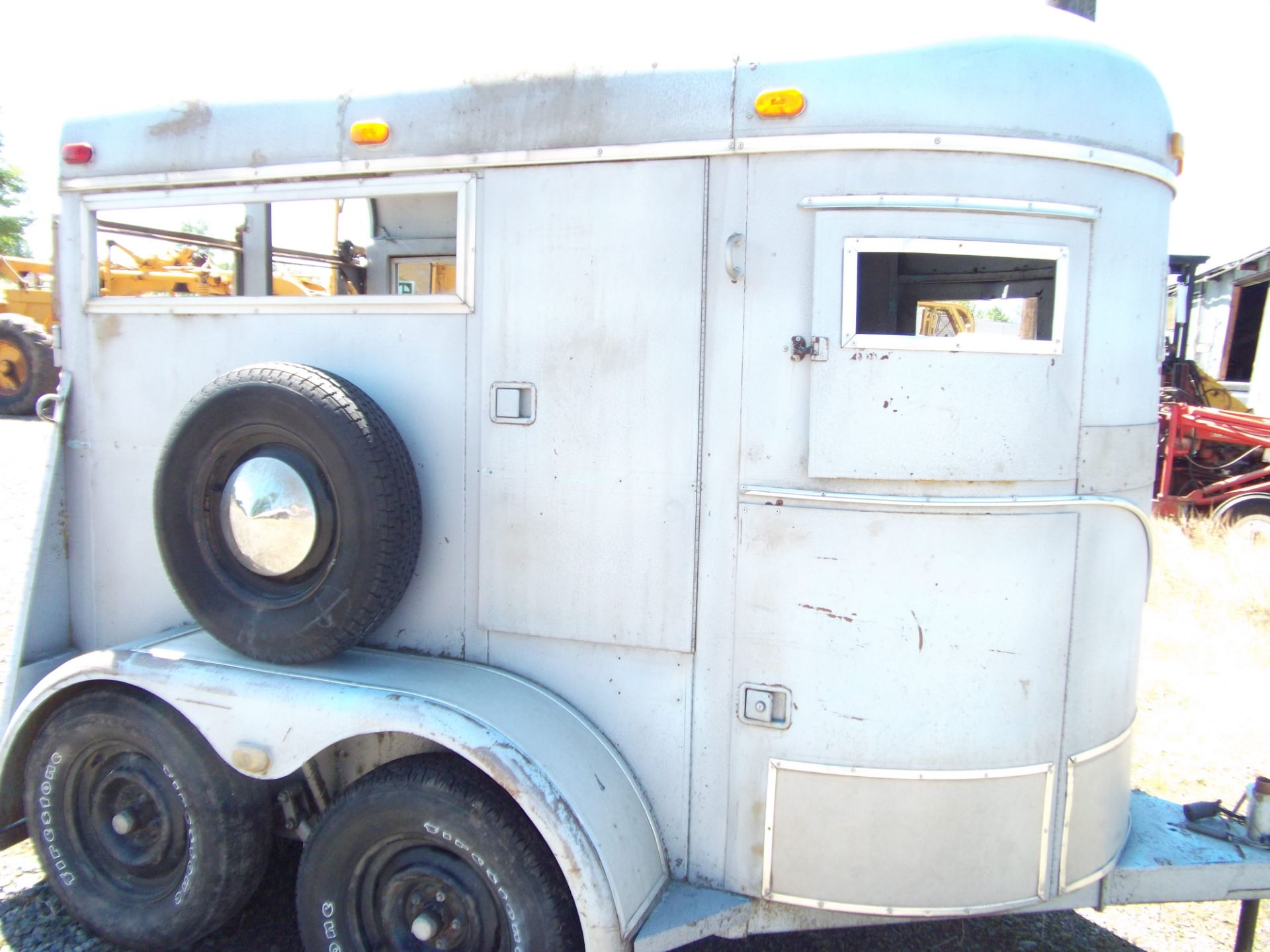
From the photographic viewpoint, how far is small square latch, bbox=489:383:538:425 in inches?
107

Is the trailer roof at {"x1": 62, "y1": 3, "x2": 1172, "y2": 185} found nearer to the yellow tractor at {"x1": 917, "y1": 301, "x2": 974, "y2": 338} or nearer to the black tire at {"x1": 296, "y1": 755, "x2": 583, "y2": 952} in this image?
the yellow tractor at {"x1": 917, "y1": 301, "x2": 974, "y2": 338}

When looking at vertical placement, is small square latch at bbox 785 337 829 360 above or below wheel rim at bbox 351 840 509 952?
above

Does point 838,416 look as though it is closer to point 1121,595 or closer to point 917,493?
point 917,493

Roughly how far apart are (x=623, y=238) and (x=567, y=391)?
1.49 feet

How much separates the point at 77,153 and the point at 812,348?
262cm

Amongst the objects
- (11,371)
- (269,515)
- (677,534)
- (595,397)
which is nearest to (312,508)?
(269,515)

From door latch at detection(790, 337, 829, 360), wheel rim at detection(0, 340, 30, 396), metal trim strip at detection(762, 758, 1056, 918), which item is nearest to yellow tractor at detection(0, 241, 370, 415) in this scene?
wheel rim at detection(0, 340, 30, 396)

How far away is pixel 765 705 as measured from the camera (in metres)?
2.54

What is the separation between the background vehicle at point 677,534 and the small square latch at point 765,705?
0.4 inches

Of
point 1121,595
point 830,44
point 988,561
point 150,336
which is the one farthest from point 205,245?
point 1121,595

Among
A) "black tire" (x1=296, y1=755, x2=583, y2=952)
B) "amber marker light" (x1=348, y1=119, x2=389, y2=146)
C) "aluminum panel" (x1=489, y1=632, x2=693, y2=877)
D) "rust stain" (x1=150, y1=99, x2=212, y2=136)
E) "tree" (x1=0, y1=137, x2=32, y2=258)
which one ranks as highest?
"tree" (x1=0, y1=137, x2=32, y2=258)

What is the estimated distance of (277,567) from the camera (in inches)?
108

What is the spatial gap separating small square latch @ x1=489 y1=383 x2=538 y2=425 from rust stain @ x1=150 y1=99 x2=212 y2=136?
1.36 metres

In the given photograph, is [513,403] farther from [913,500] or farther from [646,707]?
[913,500]
